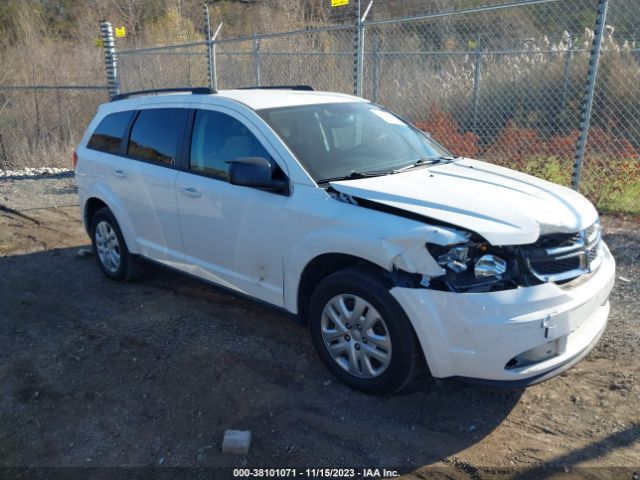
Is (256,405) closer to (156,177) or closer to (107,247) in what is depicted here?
(156,177)

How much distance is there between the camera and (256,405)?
344cm

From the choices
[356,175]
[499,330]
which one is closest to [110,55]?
[356,175]

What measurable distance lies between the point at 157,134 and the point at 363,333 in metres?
2.65

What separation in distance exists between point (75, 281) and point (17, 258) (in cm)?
132

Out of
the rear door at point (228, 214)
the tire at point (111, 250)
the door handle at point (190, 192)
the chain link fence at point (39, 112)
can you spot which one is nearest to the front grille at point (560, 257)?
the rear door at point (228, 214)

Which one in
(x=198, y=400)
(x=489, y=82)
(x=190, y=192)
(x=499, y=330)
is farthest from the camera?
(x=489, y=82)

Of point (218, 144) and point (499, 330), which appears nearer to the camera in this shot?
point (499, 330)

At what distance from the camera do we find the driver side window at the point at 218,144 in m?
4.04

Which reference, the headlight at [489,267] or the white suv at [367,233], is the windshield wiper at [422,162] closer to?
the white suv at [367,233]

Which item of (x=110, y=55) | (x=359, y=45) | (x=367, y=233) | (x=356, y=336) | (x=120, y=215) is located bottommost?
(x=356, y=336)

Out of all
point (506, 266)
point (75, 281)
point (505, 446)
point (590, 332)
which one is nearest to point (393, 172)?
point (506, 266)

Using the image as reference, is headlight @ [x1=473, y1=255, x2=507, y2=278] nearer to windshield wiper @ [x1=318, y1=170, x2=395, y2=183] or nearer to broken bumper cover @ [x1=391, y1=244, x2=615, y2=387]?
broken bumper cover @ [x1=391, y1=244, x2=615, y2=387]

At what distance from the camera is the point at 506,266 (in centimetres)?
299

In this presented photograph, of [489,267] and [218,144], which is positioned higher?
[218,144]
